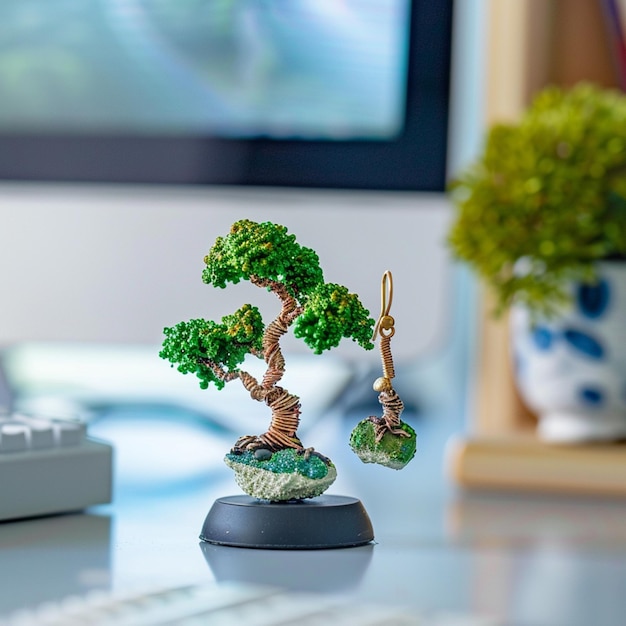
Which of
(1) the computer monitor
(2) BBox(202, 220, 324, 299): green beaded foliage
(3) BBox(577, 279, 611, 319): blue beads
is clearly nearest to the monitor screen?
(1) the computer monitor

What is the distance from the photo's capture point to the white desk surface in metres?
0.44

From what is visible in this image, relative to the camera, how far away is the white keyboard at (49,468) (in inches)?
24.0

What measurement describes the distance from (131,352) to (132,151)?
0.26 meters

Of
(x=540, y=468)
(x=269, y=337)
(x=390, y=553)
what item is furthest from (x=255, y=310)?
(x=540, y=468)

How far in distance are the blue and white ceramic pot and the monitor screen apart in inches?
7.1

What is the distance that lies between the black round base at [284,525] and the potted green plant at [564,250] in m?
0.44

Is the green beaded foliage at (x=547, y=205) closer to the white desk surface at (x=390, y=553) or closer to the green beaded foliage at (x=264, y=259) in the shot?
the white desk surface at (x=390, y=553)

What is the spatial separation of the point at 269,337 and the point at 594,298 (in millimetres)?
471

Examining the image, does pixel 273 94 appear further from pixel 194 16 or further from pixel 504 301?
pixel 504 301

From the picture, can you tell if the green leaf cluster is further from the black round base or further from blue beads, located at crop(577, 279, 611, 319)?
blue beads, located at crop(577, 279, 611, 319)

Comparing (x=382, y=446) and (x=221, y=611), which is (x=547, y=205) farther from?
(x=221, y=611)

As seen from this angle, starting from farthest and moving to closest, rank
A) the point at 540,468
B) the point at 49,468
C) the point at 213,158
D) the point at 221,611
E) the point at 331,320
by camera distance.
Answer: the point at 213,158
the point at 540,468
the point at 49,468
the point at 331,320
the point at 221,611

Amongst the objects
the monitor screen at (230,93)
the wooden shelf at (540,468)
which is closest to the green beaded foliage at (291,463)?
the wooden shelf at (540,468)

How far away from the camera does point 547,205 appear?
2.96 feet
